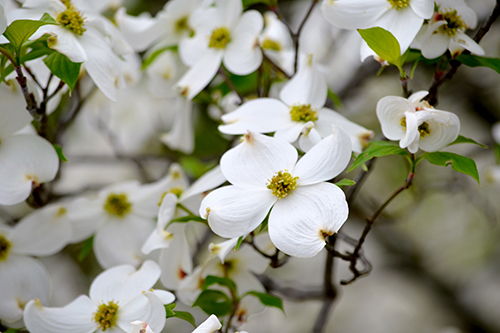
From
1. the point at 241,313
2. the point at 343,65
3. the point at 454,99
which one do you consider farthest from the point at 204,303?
the point at 343,65

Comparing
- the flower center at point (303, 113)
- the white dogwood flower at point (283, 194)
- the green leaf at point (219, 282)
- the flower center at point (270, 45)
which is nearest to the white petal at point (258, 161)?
the white dogwood flower at point (283, 194)

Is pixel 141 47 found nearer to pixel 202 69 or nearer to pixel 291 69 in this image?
pixel 202 69

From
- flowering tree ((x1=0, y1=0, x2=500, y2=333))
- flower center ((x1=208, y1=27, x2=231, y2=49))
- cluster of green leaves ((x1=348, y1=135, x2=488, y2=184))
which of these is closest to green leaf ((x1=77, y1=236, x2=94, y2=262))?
flowering tree ((x1=0, y1=0, x2=500, y2=333))

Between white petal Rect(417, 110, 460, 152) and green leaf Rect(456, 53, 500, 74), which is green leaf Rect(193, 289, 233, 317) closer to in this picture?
white petal Rect(417, 110, 460, 152)

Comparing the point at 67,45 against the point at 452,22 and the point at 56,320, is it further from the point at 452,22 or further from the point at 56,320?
the point at 452,22

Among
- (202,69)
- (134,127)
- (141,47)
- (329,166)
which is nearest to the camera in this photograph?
(329,166)

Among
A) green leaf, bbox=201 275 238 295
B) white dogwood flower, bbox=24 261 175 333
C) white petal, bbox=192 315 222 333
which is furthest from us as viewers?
green leaf, bbox=201 275 238 295
